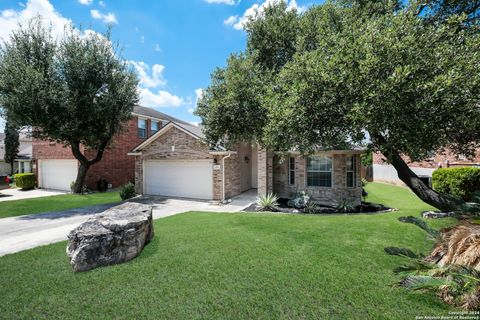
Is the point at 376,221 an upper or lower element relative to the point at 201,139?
lower

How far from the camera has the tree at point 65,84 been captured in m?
11.6

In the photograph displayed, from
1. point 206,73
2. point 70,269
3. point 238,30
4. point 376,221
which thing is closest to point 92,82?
point 206,73

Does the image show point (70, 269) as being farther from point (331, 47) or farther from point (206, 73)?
point (206, 73)

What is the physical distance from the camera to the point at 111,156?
1878 cm

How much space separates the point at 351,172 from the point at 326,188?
158 cm

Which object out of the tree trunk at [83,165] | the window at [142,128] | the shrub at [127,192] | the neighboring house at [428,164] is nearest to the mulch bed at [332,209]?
the neighboring house at [428,164]

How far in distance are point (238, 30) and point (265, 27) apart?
6.08 ft

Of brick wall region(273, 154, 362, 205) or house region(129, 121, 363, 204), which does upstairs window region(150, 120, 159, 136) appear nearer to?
house region(129, 121, 363, 204)

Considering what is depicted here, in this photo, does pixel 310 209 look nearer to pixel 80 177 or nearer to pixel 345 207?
pixel 345 207

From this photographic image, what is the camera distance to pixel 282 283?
4.09 meters

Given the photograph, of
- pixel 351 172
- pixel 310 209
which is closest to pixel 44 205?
pixel 310 209

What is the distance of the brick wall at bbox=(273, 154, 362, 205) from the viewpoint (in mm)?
12031

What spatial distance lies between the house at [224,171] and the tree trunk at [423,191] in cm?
439

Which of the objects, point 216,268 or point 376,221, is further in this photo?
point 376,221
